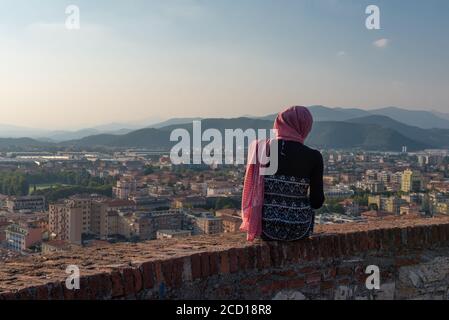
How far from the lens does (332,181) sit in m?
28.2

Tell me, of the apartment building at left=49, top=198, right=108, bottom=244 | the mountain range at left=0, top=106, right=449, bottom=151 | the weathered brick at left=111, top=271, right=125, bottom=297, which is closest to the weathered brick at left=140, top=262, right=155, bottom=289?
the weathered brick at left=111, top=271, right=125, bottom=297

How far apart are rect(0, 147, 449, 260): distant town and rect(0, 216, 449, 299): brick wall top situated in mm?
6418

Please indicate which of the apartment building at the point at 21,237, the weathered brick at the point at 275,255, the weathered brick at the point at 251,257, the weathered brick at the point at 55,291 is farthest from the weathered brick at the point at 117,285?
the apartment building at the point at 21,237

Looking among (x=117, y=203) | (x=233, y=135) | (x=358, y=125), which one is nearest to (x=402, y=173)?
(x=358, y=125)

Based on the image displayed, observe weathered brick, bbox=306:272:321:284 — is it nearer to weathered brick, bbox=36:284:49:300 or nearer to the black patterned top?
the black patterned top

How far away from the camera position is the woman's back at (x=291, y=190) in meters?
2.69

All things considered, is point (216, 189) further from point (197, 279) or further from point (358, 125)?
point (197, 279)

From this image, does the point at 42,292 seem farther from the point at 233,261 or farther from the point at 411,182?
the point at 411,182

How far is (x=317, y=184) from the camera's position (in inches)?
107

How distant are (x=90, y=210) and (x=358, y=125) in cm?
2688

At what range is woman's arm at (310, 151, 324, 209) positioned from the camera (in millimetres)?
2705

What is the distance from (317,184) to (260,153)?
0.36 m
